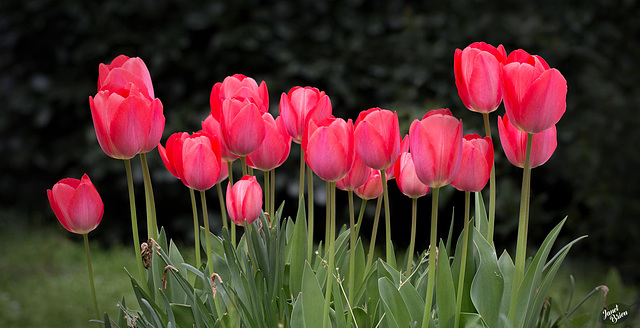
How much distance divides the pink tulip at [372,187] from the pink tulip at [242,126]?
0.75ft

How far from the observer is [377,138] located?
84 cm

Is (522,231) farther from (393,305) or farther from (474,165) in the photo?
(393,305)

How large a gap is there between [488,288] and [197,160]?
1.59 feet

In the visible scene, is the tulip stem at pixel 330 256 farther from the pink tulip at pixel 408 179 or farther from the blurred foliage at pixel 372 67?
the blurred foliage at pixel 372 67

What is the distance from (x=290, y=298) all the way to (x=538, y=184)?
113 inches

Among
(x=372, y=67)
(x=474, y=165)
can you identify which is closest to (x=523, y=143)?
(x=474, y=165)

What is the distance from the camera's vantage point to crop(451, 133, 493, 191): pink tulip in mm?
861

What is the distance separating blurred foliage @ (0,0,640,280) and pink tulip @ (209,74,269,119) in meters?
1.92

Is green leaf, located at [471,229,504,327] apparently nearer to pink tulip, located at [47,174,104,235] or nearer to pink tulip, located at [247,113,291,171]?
pink tulip, located at [247,113,291,171]

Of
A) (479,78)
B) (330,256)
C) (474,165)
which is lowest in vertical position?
(330,256)

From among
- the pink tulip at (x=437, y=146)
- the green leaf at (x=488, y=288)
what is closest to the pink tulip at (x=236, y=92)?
the pink tulip at (x=437, y=146)

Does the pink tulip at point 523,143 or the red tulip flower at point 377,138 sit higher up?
the red tulip flower at point 377,138

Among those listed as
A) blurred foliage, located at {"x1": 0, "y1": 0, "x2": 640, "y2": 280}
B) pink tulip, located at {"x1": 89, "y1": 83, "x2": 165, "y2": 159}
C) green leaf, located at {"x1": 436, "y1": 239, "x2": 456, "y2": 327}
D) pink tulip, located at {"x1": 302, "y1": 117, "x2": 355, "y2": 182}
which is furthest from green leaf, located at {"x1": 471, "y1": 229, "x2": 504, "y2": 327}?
blurred foliage, located at {"x1": 0, "y1": 0, "x2": 640, "y2": 280}

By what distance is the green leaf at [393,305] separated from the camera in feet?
2.95
